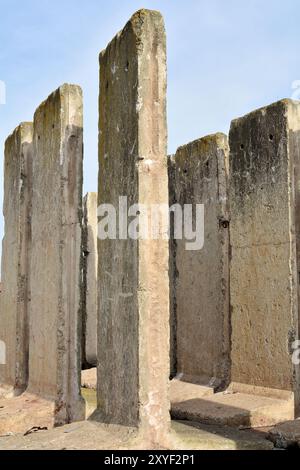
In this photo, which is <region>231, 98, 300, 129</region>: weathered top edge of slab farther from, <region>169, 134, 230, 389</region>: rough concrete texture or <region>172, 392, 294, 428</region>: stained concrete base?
<region>172, 392, 294, 428</region>: stained concrete base

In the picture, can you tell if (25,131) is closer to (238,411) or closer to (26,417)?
(26,417)

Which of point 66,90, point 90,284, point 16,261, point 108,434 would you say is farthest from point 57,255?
point 90,284

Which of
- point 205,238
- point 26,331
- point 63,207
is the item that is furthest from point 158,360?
point 205,238

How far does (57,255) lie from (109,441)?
2.04 m

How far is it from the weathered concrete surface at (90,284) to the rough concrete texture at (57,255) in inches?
107

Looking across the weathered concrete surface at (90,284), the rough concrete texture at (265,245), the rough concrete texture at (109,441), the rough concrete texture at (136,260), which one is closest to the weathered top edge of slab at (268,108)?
the rough concrete texture at (265,245)

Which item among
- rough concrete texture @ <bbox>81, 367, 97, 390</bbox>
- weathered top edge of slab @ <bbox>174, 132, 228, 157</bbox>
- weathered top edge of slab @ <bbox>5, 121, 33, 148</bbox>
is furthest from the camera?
rough concrete texture @ <bbox>81, 367, 97, 390</bbox>

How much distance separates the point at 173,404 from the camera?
605 cm

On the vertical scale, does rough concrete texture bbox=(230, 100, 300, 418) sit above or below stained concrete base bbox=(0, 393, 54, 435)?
above

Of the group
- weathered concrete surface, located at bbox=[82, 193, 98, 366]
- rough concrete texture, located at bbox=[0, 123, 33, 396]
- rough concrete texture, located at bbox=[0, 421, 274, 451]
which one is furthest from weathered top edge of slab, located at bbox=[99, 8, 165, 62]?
weathered concrete surface, located at bbox=[82, 193, 98, 366]

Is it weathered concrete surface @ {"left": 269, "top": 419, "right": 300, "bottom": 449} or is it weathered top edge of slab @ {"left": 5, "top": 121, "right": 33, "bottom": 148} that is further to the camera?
weathered top edge of slab @ {"left": 5, "top": 121, "right": 33, "bottom": 148}

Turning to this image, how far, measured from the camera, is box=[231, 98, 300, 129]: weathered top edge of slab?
19.9 feet

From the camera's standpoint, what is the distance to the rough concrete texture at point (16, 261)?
6.36 m

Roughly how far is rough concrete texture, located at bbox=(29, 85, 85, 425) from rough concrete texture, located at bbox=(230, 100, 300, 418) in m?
1.84
